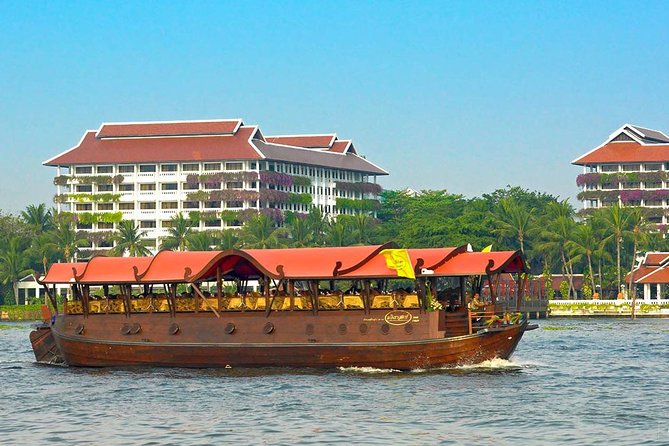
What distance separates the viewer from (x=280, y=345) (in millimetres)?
46969

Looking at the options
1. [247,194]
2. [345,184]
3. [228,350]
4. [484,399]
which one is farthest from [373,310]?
[345,184]

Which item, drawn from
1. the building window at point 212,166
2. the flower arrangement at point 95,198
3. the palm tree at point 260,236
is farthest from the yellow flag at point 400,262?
the flower arrangement at point 95,198

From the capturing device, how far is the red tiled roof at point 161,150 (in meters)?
158

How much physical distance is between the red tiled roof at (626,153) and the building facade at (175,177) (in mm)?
33656

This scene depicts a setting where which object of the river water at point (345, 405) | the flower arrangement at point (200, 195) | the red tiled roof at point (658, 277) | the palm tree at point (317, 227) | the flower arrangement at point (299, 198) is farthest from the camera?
the flower arrangement at point (299, 198)

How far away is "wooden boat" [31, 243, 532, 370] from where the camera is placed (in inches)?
1784

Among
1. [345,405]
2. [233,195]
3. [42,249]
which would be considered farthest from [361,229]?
[345,405]

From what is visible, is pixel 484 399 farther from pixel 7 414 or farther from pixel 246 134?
pixel 246 134

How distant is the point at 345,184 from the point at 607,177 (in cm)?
3061

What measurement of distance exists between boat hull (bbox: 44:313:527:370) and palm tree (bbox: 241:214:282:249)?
254 feet

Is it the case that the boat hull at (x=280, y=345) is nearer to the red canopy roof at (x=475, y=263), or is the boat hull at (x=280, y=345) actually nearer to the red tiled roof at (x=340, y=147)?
the red canopy roof at (x=475, y=263)

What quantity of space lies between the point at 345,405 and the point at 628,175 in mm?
138281

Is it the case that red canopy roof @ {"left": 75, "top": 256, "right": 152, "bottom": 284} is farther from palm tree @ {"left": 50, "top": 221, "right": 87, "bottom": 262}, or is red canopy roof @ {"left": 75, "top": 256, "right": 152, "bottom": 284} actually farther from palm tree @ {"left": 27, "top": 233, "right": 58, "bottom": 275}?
palm tree @ {"left": 50, "top": 221, "right": 87, "bottom": 262}

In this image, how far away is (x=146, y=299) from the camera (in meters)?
49.8
